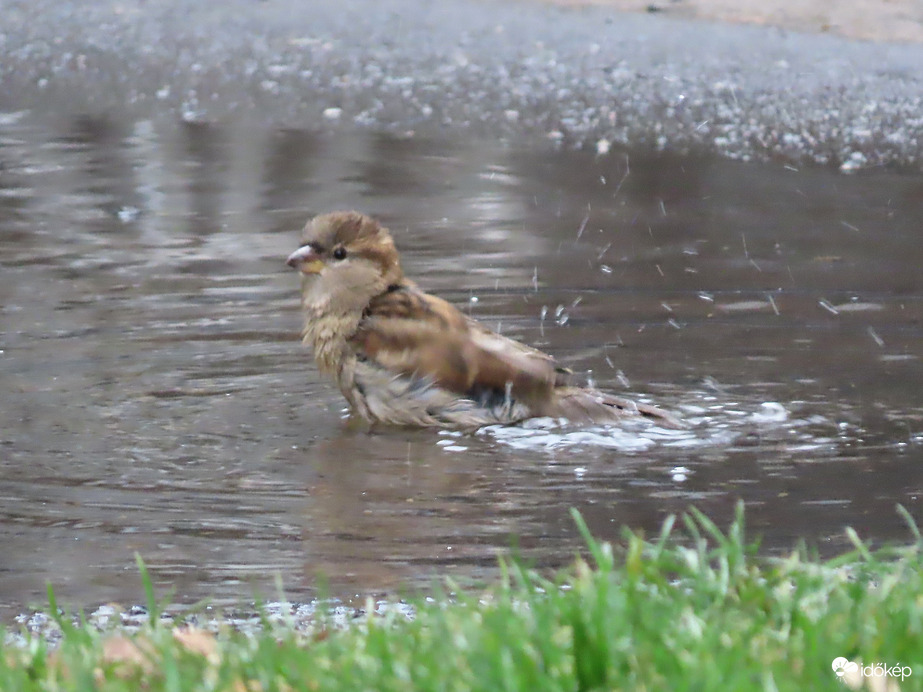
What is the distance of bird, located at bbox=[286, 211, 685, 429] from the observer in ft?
22.1

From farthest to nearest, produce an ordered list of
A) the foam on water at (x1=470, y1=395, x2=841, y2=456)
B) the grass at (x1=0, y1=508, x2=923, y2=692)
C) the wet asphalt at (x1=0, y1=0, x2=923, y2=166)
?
the wet asphalt at (x1=0, y1=0, x2=923, y2=166)
the foam on water at (x1=470, y1=395, x2=841, y2=456)
the grass at (x1=0, y1=508, x2=923, y2=692)

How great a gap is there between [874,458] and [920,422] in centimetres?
50

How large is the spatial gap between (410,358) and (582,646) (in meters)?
3.50

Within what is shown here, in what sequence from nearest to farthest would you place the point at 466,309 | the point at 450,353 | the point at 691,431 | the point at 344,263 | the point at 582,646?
the point at 582,646 → the point at 691,431 → the point at 450,353 → the point at 344,263 → the point at 466,309

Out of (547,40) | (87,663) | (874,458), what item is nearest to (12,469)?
(87,663)

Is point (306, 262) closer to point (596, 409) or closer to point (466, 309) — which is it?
point (596, 409)

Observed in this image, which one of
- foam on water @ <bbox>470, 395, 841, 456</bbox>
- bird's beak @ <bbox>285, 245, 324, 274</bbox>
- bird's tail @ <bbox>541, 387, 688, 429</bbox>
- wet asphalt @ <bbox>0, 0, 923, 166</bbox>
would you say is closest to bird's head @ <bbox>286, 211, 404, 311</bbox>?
bird's beak @ <bbox>285, 245, 324, 274</bbox>

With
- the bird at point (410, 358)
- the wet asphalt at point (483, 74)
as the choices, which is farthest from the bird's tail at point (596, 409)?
the wet asphalt at point (483, 74)

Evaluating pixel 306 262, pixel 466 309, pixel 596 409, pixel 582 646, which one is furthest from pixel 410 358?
pixel 582 646

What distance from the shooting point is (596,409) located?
6648 mm

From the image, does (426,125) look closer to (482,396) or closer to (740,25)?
(740,25)

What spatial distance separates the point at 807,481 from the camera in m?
5.93

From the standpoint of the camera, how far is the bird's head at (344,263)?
701cm

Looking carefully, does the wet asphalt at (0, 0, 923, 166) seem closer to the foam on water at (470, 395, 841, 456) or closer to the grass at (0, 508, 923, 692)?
the foam on water at (470, 395, 841, 456)
